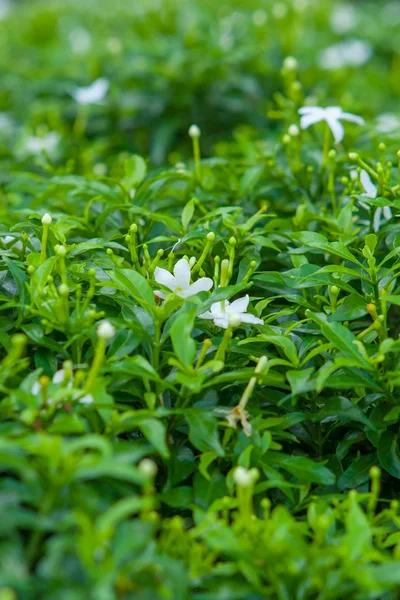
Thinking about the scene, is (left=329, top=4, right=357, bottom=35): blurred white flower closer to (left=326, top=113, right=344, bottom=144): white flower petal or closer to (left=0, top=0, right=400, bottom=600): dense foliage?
(left=0, top=0, right=400, bottom=600): dense foliage

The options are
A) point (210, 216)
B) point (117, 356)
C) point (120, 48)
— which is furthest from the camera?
point (120, 48)

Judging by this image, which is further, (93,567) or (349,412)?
(349,412)

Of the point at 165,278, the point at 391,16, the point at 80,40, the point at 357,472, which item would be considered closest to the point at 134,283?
the point at 165,278

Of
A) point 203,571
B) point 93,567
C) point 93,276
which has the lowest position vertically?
point 203,571

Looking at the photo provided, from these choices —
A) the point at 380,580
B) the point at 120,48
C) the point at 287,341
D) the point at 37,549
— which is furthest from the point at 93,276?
the point at 120,48

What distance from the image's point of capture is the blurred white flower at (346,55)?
3.11m

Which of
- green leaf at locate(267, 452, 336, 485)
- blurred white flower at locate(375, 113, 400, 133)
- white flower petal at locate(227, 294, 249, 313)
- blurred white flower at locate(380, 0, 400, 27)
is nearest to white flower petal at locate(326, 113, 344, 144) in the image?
blurred white flower at locate(375, 113, 400, 133)

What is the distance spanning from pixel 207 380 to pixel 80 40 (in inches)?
103

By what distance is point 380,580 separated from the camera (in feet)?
3.05

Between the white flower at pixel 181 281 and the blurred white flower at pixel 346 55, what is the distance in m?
2.07

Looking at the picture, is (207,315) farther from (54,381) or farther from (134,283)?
(54,381)

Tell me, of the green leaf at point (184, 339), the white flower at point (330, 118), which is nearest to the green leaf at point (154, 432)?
the green leaf at point (184, 339)

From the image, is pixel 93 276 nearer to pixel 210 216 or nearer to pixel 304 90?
pixel 210 216

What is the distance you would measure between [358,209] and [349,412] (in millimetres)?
628
